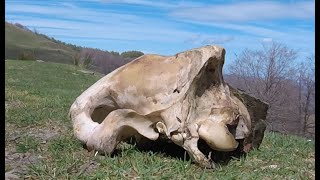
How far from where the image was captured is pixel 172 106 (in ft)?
15.3

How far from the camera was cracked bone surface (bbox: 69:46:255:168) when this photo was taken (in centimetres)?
455

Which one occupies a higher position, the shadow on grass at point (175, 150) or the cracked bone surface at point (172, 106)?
the cracked bone surface at point (172, 106)

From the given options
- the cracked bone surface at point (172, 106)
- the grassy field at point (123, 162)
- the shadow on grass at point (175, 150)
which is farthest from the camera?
the shadow on grass at point (175, 150)

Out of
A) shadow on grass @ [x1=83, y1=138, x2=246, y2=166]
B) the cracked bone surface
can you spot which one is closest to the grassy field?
shadow on grass @ [x1=83, y1=138, x2=246, y2=166]

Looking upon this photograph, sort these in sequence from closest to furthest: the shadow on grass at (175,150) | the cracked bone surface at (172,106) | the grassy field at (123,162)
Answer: the grassy field at (123,162) → the cracked bone surface at (172,106) → the shadow on grass at (175,150)

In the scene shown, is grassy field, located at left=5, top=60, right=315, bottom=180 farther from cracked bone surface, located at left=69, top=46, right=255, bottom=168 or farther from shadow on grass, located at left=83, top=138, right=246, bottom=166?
cracked bone surface, located at left=69, top=46, right=255, bottom=168

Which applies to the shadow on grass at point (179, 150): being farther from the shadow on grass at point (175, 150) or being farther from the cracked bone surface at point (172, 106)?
the cracked bone surface at point (172, 106)

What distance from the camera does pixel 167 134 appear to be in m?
Answer: 4.65

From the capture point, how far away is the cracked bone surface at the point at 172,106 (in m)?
4.55

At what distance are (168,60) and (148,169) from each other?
4.22ft

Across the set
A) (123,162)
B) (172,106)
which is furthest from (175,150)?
(123,162)

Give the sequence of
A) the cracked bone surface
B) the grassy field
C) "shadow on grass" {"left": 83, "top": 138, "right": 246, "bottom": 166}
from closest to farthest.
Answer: the grassy field
the cracked bone surface
"shadow on grass" {"left": 83, "top": 138, "right": 246, "bottom": 166}

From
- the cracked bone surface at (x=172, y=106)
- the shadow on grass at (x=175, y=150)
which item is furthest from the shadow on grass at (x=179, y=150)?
the cracked bone surface at (x=172, y=106)

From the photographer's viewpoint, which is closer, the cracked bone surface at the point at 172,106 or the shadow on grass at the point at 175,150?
the cracked bone surface at the point at 172,106
